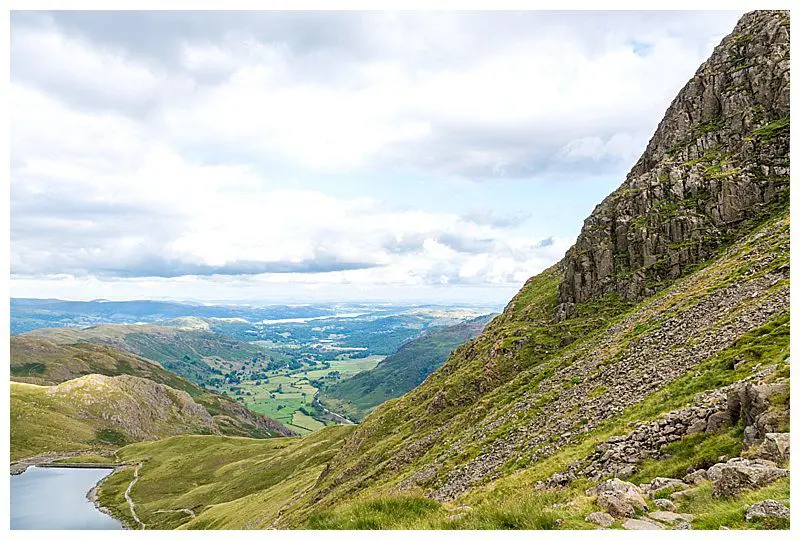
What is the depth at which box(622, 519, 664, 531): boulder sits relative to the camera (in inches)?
579

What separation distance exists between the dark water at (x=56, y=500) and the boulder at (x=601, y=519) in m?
151

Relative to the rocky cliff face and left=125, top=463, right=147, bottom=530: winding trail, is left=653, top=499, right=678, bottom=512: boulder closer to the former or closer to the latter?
the rocky cliff face

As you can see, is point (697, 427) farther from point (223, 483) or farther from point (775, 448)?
point (223, 483)

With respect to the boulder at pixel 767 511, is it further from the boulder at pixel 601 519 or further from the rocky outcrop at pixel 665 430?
the rocky outcrop at pixel 665 430

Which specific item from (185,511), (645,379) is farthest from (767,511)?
(185,511)

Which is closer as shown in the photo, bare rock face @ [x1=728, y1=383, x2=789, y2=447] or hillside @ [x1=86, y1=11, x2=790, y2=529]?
hillside @ [x1=86, y1=11, x2=790, y2=529]

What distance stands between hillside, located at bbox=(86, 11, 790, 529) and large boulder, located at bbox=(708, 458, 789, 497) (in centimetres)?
6

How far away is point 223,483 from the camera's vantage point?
477 ft

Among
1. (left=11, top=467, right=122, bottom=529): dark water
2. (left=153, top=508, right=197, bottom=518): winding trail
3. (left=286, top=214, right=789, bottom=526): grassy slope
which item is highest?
(left=286, top=214, right=789, bottom=526): grassy slope

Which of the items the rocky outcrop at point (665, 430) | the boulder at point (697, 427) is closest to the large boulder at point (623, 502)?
the rocky outcrop at point (665, 430)

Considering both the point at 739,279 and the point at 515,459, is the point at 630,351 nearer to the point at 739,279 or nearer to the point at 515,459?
the point at 739,279

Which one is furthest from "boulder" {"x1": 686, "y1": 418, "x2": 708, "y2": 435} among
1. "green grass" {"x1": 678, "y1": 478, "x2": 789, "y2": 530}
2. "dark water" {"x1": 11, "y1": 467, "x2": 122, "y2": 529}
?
"dark water" {"x1": 11, "y1": 467, "x2": 122, "y2": 529}

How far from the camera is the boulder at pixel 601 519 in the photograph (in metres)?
15.3

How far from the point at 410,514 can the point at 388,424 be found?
215ft
